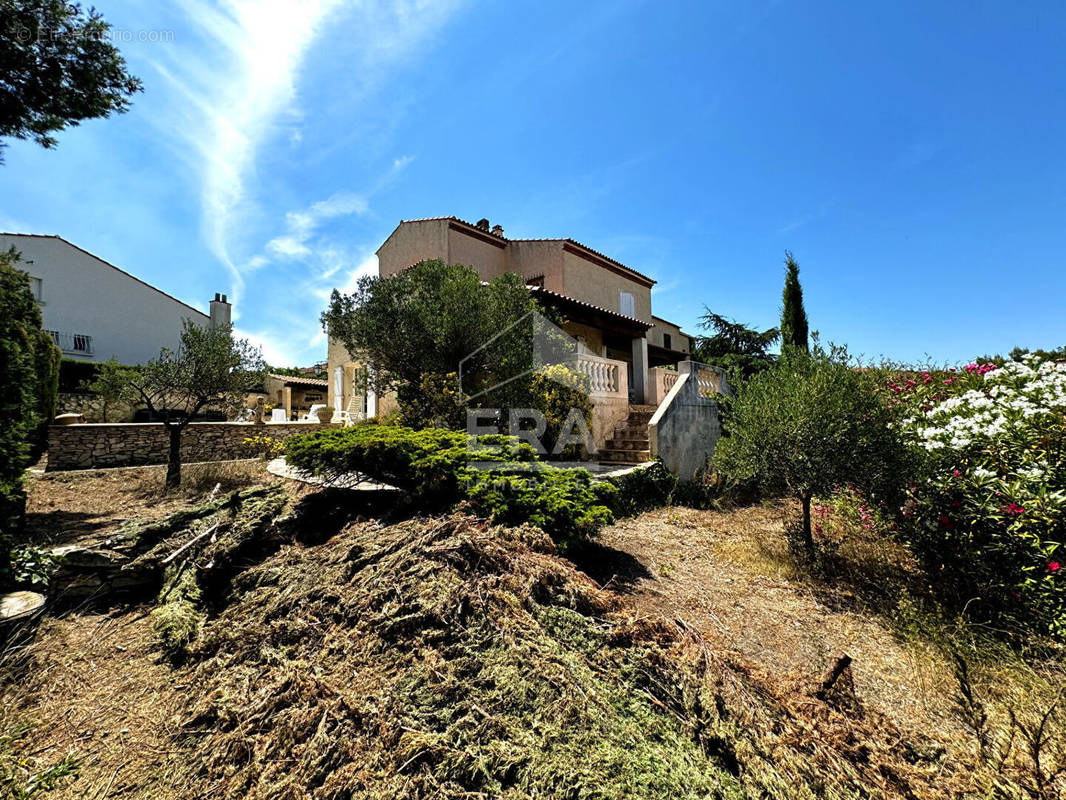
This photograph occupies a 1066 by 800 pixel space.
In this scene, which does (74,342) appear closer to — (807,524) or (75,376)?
(75,376)

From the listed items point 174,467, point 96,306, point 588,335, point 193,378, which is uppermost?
point 96,306

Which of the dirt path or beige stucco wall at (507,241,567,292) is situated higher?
beige stucco wall at (507,241,567,292)

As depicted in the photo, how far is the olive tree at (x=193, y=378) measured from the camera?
9898 mm

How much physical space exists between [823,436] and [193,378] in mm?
13081

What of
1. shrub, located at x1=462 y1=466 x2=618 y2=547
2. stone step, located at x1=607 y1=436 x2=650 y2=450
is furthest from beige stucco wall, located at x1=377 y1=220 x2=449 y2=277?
shrub, located at x1=462 y1=466 x2=618 y2=547

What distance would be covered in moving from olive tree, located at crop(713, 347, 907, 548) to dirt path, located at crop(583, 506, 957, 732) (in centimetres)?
97

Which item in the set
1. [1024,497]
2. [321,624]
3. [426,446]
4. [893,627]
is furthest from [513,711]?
[1024,497]

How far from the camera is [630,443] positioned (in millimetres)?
10008

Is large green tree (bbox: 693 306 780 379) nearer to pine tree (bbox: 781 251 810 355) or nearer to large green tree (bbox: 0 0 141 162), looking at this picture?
pine tree (bbox: 781 251 810 355)

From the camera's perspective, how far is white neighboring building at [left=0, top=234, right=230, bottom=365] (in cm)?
2083

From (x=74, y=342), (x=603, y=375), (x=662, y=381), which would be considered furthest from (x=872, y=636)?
(x=74, y=342)

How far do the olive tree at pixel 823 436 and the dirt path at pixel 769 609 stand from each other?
970 mm

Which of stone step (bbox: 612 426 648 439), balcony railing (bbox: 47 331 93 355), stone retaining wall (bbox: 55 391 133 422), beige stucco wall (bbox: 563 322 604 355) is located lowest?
stone step (bbox: 612 426 648 439)

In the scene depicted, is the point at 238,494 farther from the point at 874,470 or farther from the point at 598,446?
the point at 874,470
